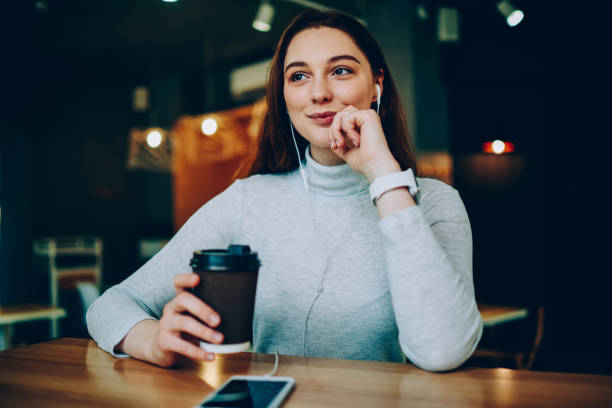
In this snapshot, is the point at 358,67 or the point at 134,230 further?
the point at 134,230

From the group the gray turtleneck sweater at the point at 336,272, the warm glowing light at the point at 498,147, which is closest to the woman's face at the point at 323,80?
the gray turtleneck sweater at the point at 336,272

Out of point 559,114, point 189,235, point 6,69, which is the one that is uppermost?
point 6,69

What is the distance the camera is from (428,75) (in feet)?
17.6

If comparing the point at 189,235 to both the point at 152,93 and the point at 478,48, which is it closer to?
the point at 478,48

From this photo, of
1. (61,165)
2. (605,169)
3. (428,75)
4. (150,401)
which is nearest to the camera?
(150,401)

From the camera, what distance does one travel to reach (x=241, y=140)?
6723 mm

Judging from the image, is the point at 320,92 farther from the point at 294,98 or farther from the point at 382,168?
the point at 382,168

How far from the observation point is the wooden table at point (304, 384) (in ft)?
2.23

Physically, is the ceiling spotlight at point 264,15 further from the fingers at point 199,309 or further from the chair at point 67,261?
the chair at point 67,261

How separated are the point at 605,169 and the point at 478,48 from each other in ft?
4.77

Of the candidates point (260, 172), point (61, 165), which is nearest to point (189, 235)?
point (260, 172)

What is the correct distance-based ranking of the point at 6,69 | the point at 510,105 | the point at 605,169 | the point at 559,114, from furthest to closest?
1. the point at 6,69
2. the point at 510,105
3. the point at 559,114
4. the point at 605,169

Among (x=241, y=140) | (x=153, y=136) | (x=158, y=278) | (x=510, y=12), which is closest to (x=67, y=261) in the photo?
(x=153, y=136)

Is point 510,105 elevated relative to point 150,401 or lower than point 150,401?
elevated
